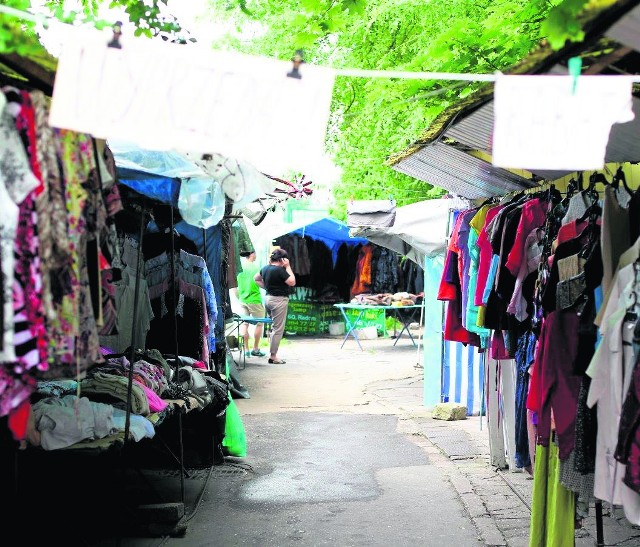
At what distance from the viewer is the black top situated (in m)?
16.1

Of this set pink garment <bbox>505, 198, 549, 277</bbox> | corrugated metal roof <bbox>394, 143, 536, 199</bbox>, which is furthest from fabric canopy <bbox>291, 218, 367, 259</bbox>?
pink garment <bbox>505, 198, 549, 277</bbox>

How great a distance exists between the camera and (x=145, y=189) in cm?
574

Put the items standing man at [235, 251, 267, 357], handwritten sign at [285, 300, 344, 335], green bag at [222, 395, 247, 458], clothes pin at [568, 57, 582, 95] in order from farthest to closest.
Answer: handwritten sign at [285, 300, 344, 335] → standing man at [235, 251, 267, 357] → green bag at [222, 395, 247, 458] → clothes pin at [568, 57, 582, 95]

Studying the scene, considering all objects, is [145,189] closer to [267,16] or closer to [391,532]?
[391,532]

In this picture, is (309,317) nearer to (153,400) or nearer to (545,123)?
(153,400)

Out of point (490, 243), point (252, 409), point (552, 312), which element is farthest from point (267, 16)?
point (552, 312)

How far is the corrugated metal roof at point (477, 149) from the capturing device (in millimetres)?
3662

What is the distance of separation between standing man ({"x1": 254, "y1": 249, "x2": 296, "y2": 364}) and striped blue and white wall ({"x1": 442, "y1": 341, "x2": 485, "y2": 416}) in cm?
546

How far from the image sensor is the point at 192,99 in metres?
3.56

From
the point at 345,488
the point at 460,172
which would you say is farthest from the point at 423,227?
the point at 345,488

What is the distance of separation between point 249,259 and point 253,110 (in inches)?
479

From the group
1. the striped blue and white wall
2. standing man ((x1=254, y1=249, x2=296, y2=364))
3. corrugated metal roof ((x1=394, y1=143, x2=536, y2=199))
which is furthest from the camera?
standing man ((x1=254, y1=249, x2=296, y2=364))

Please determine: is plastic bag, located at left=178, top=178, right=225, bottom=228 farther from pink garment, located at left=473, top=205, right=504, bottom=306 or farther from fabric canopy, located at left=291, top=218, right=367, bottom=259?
fabric canopy, located at left=291, top=218, right=367, bottom=259

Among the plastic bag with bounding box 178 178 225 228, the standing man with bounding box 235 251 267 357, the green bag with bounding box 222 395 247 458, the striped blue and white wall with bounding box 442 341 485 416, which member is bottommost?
the green bag with bounding box 222 395 247 458
